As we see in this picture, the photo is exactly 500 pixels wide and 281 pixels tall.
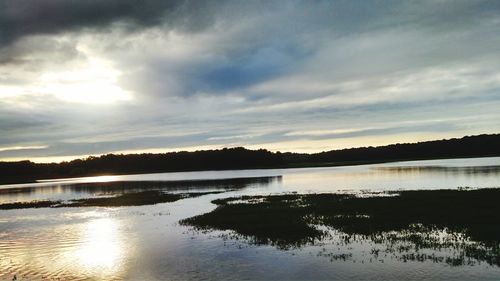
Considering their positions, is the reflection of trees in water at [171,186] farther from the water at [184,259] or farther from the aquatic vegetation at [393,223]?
the water at [184,259]

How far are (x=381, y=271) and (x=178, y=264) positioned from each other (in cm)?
1158

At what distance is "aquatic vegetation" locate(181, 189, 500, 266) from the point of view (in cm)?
2461

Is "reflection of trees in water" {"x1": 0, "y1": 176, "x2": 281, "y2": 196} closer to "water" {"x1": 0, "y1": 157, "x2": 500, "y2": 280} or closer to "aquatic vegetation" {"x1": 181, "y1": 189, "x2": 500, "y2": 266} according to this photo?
"aquatic vegetation" {"x1": 181, "y1": 189, "x2": 500, "y2": 266}

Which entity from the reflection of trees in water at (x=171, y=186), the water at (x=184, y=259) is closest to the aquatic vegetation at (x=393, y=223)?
the water at (x=184, y=259)

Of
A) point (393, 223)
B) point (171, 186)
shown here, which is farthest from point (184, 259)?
point (171, 186)

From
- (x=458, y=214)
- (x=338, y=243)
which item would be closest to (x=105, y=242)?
(x=338, y=243)

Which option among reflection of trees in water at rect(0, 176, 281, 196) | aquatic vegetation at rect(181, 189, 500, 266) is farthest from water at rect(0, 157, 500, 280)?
reflection of trees in water at rect(0, 176, 281, 196)

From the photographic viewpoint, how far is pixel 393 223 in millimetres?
33219

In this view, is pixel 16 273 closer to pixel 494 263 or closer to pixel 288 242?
pixel 288 242

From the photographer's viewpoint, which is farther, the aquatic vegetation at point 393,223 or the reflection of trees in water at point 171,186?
the reflection of trees in water at point 171,186

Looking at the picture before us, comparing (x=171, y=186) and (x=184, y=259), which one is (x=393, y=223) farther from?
(x=171, y=186)

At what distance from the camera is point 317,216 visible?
40.2m

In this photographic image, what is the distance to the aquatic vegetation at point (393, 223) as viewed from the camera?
2461 centimetres

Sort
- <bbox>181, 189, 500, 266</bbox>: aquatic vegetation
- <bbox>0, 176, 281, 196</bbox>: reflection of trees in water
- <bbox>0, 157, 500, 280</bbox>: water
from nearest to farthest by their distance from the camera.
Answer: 1. <bbox>0, 157, 500, 280</bbox>: water
2. <bbox>181, 189, 500, 266</bbox>: aquatic vegetation
3. <bbox>0, 176, 281, 196</bbox>: reflection of trees in water
